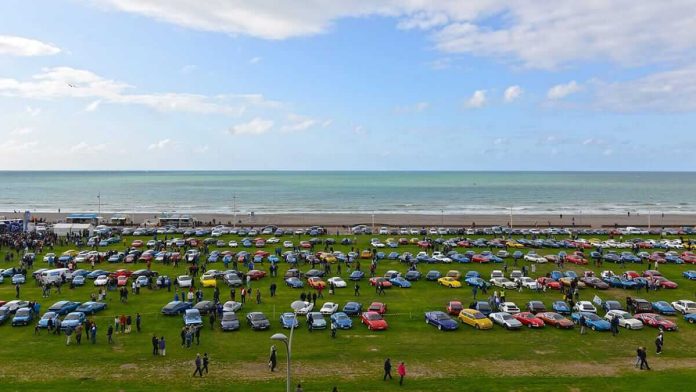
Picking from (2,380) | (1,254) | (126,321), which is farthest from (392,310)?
(1,254)

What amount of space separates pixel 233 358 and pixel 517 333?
17966mm

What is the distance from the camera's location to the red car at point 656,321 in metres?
34.8

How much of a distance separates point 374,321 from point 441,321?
4.42m

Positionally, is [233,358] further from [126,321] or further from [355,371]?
[126,321]

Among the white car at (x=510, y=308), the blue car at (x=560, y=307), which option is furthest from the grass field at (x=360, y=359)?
the blue car at (x=560, y=307)

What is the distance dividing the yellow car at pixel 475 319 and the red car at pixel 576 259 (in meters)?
27.0

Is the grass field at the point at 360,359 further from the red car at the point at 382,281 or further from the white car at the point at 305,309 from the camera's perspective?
the red car at the point at 382,281

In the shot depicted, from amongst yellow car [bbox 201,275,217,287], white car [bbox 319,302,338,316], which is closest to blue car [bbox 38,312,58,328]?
yellow car [bbox 201,275,217,287]

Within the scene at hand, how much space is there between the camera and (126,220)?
304 feet

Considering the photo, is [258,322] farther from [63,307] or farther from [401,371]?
[63,307]

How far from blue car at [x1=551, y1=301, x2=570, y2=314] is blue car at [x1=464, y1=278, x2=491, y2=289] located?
7724 millimetres

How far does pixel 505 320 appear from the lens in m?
35.6

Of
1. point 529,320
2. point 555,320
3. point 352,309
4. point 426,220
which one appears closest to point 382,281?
point 352,309

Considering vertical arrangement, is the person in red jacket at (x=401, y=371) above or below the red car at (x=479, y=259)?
below
